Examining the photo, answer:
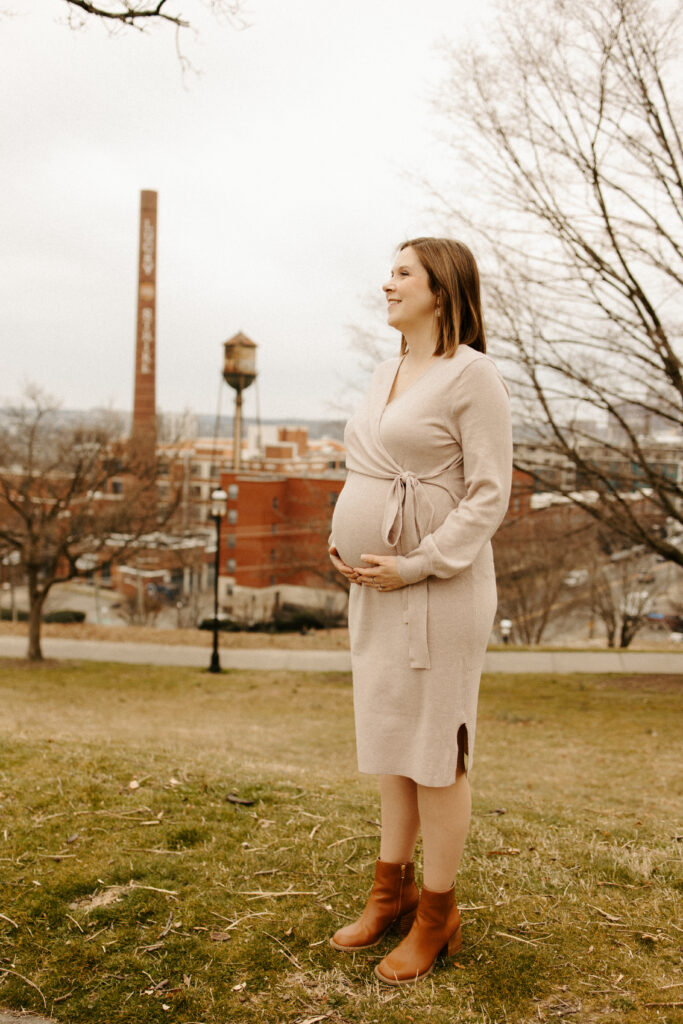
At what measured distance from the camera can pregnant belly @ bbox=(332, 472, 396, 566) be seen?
2.42 m

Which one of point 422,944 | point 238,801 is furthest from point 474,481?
point 238,801

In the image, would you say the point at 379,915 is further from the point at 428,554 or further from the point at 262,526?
the point at 262,526

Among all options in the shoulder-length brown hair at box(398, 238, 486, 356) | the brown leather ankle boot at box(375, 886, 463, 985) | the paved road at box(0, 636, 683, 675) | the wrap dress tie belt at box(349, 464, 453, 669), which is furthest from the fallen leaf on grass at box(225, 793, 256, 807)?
the paved road at box(0, 636, 683, 675)

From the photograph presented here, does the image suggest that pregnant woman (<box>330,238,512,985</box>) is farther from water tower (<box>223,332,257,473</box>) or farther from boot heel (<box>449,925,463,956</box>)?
water tower (<box>223,332,257,473</box>)

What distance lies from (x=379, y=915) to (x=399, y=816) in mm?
307

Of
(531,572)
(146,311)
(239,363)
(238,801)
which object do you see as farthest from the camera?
(146,311)

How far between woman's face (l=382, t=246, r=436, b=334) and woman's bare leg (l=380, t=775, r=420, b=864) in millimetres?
1376

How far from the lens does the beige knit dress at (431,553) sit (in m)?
2.30

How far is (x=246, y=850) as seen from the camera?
3291mm

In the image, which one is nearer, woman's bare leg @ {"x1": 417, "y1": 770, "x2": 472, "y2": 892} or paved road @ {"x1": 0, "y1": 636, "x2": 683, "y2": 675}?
woman's bare leg @ {"x1": 417, "y1": 770, "x2": 472, "y2": 892}

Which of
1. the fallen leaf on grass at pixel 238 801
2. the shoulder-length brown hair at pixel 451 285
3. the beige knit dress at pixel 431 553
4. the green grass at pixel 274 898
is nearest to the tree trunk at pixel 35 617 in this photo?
the green grass at pixel 274 898

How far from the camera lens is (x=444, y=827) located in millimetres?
2432

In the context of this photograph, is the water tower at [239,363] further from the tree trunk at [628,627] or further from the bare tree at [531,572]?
the tree trunk at [628,627]

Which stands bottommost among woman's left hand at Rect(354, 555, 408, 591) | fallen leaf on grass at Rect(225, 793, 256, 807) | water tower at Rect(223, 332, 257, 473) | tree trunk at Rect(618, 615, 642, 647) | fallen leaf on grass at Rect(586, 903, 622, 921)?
tree trunk at Rect(618, 615, 642, 647)
